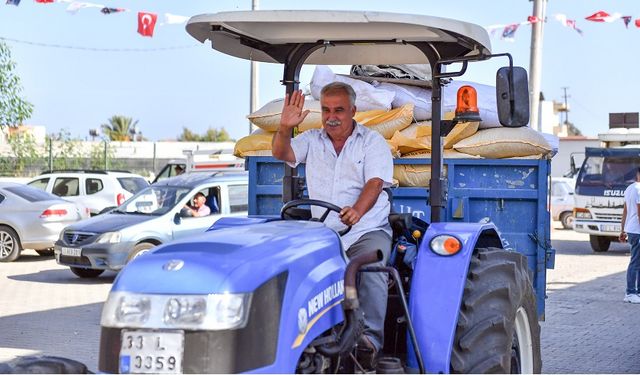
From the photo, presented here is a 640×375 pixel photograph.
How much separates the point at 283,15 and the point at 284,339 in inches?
76.0

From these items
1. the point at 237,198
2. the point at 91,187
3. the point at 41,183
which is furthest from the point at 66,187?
the point at 237,198

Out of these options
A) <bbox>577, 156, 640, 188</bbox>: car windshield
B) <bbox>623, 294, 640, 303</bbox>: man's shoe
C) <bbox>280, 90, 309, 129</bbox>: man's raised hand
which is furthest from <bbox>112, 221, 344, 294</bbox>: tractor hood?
<bbox>577, 156, 640, 188</bbox>: car windshield

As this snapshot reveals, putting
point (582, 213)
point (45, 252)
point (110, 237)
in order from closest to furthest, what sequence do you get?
1. point (110, 237)
2. point (45, 252)
3. point (582, 213)

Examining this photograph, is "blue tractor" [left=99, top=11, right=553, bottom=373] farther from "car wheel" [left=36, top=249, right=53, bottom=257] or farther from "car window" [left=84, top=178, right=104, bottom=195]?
"car window" [left=84, top=178, right=104, bottom=195]

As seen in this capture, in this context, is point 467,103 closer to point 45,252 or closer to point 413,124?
point 413,124

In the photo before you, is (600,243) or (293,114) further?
(600,243)

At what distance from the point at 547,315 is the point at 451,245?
7432mm

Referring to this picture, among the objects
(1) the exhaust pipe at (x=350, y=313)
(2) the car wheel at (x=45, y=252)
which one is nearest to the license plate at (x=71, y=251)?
(2) the car wheel at (x=45, y=252)

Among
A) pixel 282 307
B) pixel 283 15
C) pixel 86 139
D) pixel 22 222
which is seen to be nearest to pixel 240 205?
pixel 22 222

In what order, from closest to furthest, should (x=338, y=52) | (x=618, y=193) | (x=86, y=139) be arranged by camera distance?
(x=338, y=52) → (x=618, y=193) → (x=86, y=139)

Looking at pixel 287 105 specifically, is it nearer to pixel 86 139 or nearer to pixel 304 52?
pixel 304 52

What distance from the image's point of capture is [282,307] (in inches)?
163

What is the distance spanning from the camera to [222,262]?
407 cm

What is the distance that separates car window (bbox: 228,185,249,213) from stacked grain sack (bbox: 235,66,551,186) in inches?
303
